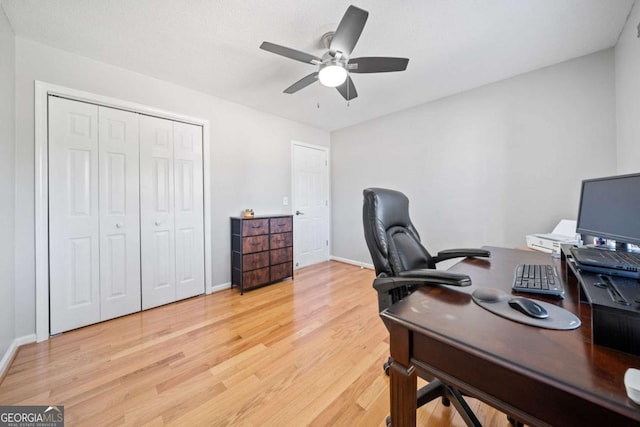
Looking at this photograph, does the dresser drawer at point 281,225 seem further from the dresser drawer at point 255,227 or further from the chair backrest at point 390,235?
the chair backrest at point 390,235

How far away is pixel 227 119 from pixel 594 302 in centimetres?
344

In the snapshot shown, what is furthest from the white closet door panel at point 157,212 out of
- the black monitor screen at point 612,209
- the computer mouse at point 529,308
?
the black monitor screen at point 612,209

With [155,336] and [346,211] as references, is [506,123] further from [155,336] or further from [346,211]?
[155,336]

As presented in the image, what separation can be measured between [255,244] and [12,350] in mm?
2039

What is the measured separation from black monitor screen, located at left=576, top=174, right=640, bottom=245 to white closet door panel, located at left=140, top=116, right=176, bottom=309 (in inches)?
135

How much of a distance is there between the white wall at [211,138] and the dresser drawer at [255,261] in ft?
1.08

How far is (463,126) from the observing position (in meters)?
2.86

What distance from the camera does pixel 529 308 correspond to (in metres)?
→ 0.67

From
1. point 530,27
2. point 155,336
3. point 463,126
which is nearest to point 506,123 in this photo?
point 463,126

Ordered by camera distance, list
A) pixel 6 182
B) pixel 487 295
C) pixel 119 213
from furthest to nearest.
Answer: pixel 119 213, pixel 6 182, pixel 487 295

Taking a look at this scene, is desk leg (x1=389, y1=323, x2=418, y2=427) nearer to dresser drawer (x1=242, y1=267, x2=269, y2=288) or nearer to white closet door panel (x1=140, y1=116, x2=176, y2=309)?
dresser drawer (x1=242, y1=267, x2=269, y2=288)
